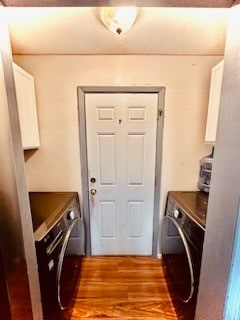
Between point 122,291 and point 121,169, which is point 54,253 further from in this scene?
point 121,169

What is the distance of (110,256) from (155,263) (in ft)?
1.73

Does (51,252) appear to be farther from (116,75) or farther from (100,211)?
(116,75)

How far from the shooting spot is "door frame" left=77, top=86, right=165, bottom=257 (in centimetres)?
189

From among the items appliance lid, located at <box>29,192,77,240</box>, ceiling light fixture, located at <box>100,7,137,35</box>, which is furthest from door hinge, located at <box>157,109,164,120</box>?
appliance lid, located at <box>29,192,77,240</box>

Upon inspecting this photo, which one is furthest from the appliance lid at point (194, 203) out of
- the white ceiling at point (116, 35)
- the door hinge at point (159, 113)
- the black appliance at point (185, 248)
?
the white ceiling at point (116, 35)

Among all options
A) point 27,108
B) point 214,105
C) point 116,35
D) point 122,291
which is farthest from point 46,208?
point 214,105

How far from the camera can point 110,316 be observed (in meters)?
1.52

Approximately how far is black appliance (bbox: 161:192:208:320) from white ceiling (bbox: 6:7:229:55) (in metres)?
1.36

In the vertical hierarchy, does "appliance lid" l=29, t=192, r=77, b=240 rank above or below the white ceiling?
below

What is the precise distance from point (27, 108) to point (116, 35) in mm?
976

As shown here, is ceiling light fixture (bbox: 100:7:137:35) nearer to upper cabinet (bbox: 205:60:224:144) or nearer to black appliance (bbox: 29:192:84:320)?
upper cabinet (bbox: 205:60:224:144)

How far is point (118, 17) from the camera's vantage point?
4.05ft

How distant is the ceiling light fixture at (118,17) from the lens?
A: 1.20 m

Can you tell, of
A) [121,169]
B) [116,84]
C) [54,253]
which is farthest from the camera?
[121,169]
